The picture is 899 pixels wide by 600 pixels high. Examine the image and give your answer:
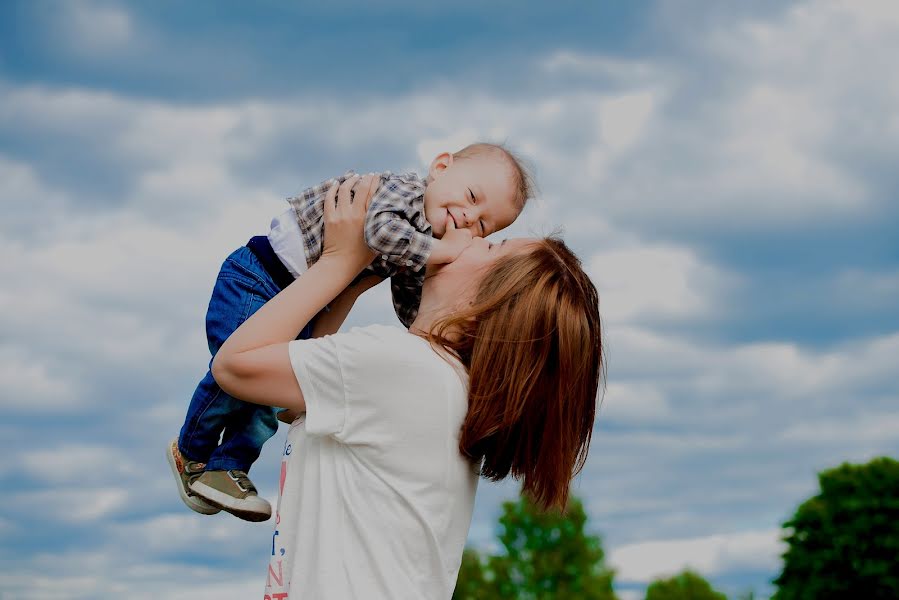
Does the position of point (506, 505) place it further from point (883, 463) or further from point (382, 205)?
point (382, 205)

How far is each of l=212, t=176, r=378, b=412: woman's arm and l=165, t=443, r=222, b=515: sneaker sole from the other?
34.4 inches

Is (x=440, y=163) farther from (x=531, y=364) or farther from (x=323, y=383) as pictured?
(x=323, y=383)

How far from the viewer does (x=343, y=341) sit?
3.23 metres

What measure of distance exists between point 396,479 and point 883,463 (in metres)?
14.3

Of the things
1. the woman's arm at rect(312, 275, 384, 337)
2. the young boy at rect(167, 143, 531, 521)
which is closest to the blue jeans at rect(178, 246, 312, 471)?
the young boy at rect(167, 143, 531, 521)

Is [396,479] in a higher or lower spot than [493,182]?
lower

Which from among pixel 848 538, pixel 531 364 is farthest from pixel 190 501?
pixel 848 538

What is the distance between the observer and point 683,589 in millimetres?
31828

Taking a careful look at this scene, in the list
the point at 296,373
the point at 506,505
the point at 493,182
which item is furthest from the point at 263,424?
the point at 506,505

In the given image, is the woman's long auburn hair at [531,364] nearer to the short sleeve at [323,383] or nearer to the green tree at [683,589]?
the short sleeve at [323,383]

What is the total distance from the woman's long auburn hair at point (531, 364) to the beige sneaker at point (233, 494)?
94 cm

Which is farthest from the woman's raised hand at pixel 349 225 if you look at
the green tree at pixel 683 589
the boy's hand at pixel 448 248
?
the green tree at pixel 683 589

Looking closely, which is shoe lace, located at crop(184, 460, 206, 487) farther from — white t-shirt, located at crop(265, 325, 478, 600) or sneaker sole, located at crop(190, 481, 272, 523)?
white t-shirt, located at crop(265, 325, 478, 600)

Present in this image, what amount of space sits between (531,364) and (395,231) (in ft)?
2.28
